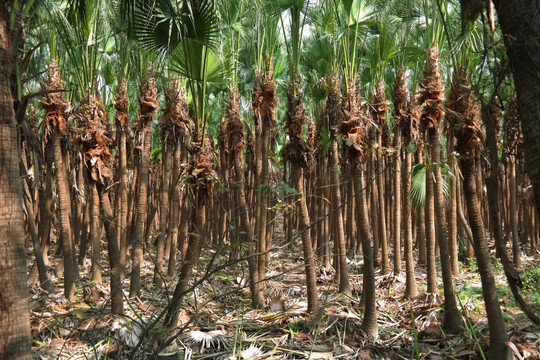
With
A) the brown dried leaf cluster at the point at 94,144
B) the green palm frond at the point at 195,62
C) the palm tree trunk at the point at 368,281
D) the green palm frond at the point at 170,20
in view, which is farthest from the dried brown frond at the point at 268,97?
the brown dried leaf cluster at the point at 94,144

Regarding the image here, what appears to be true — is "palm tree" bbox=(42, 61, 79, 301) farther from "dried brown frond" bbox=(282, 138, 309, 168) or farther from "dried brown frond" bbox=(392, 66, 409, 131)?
"dried brown frond" bbox=(392, 66, 409, 131)

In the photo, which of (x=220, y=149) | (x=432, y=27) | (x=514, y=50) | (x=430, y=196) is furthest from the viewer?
(x=220, y=149)

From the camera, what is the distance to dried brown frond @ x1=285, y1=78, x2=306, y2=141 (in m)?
7.71

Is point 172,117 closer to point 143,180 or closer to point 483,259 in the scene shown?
point 143,180

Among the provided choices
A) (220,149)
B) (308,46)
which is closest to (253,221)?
(220,149)

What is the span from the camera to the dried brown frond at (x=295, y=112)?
25.3ft

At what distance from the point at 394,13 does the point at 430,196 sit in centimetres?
437

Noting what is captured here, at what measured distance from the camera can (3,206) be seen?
3.64m

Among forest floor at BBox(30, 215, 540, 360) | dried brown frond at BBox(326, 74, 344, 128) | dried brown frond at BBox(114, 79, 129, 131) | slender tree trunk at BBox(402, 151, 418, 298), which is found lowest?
forest floor at BBox(30, 215, 540, 360)

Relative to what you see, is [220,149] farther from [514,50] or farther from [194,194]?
[514,50]

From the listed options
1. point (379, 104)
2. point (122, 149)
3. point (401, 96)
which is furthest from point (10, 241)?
point (401, 96)

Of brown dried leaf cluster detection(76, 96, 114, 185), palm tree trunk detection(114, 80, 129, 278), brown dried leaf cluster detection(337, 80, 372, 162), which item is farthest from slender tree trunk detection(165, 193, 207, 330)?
palm tree trunk detection(114, 80, 129, 278)

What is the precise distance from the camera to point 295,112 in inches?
304

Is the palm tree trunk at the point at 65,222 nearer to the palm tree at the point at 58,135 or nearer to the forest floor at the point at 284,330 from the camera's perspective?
the palm tree at the point at 58,135
